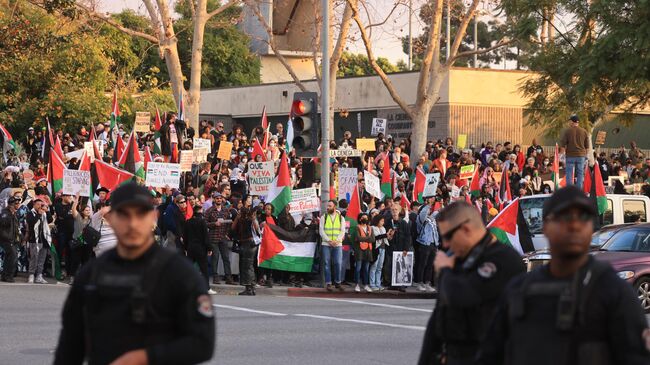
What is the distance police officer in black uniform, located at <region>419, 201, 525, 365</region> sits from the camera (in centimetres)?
618

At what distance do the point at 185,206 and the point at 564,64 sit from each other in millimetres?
11687

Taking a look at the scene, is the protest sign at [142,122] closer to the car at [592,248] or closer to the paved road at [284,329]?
the paved road at [284,329]

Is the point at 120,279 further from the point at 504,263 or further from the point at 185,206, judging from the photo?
the point at 185,206

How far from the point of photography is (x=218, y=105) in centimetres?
5528

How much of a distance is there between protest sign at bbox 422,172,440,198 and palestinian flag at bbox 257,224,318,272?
Result: 9.00 ft

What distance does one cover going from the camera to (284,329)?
15758 mm

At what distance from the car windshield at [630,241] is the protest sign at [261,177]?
8.09 meters

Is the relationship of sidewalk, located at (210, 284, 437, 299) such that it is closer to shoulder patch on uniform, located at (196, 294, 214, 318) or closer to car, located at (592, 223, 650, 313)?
car, located at (592, 223, 650, 313)

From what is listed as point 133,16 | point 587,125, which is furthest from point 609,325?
point 133,16

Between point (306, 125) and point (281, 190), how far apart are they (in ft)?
6.10

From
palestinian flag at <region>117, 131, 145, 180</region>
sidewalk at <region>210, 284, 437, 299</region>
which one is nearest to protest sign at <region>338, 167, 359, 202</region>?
sidewalk at <region>210, 284, 437, 299</region>

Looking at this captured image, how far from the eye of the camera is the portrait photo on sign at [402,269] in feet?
81.8

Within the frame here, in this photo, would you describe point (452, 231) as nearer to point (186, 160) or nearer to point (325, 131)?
point (325, 131)

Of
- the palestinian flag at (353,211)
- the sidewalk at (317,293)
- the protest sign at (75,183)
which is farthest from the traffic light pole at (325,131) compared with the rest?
the protest sign at (75,183)
